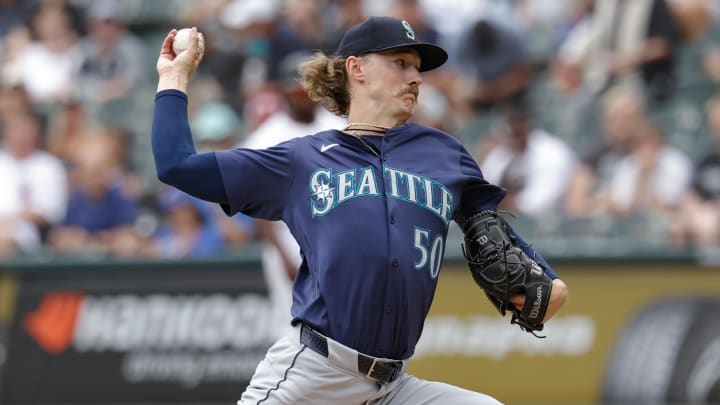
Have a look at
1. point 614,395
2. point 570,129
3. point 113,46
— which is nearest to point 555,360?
point 614,395

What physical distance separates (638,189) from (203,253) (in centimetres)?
324

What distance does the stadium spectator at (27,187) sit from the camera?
9977mm

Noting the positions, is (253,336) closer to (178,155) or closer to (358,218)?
(358,218)

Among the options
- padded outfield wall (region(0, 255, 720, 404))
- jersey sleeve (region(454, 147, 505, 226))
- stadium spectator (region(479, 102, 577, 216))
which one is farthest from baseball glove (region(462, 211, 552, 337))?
stadium spectator (region(479, 102, 577, 216))

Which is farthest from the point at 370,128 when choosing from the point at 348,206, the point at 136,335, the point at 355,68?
the point at 136,335

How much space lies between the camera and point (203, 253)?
8.77 meters

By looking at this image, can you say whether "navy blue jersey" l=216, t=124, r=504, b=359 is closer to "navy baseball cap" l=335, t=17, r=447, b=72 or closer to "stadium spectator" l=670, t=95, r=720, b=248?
"navy baseball cap" l=335, t=17, r=447, b=72

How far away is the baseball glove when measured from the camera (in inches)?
→ 151

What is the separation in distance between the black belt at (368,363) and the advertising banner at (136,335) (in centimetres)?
457

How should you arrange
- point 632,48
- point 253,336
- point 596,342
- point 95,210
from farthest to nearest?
point 95,210 < point 632,48 < point 253,336 < point 596,342

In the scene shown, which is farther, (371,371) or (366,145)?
(366,145)

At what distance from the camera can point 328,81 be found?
13.6 feet

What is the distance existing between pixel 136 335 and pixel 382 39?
5174 millimetres

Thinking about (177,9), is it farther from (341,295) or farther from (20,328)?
(341,295)
